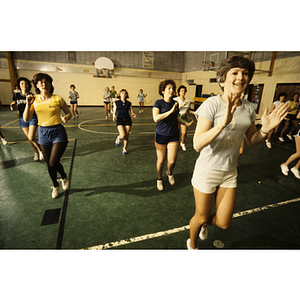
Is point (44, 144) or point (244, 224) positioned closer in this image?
point (244, 224)

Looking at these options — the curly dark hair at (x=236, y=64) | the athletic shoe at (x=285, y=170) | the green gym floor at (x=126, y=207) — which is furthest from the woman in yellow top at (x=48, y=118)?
the athletic shoe at (x=285, y=170)

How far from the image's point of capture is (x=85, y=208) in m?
3.02

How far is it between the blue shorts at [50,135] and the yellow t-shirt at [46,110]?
Result: 0.23 ft

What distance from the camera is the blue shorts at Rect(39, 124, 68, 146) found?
2.93 meters

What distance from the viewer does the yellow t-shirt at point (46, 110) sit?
9.49ft

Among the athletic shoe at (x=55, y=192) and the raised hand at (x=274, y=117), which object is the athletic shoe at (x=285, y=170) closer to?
the raised hand at (x=274, y=117)

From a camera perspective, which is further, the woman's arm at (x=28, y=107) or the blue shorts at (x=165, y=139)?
the blue shorts at (x=165, y=139)

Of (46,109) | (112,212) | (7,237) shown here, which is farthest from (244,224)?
(46,109)

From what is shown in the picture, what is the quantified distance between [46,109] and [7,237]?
1.93 meters

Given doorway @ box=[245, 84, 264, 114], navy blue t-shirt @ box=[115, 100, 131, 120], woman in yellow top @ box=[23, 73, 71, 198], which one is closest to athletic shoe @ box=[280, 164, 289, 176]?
navy blue t-shirt @ box=[115, 100, 131, 120]

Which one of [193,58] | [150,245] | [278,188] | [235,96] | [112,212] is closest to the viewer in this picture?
[235,96]

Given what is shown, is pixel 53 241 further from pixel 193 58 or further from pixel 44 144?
pixel 193 58

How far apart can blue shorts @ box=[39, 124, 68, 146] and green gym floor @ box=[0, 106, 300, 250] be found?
1.07 meters

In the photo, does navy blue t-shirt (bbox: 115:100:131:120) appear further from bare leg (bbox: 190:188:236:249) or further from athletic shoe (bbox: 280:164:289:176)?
athletic shoe (bbox: 280:164:289:176)
